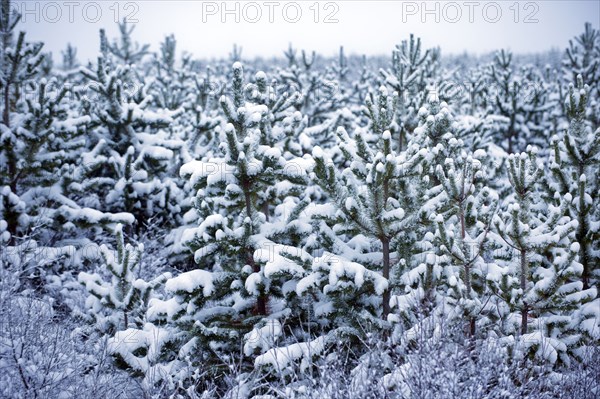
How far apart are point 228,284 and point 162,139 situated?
7.08 m

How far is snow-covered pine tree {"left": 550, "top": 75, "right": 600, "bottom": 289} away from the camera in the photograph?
294 inches

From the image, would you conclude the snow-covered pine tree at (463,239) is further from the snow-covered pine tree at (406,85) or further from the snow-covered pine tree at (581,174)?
the snow-covered pine tree at (406,85)

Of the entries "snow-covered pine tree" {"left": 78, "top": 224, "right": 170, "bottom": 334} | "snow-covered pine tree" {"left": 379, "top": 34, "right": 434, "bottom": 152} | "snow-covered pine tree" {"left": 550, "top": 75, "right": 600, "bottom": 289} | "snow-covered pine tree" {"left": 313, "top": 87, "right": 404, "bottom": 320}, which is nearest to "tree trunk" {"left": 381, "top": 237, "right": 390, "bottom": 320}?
"snow-covered pine tree" {"left": 313, "top": 87, "right": 404, "bottom": 320}

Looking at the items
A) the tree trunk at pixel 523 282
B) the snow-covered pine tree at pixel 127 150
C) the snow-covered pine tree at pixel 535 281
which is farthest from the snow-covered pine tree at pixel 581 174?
the snow-covered pine tree at pixel 127 150

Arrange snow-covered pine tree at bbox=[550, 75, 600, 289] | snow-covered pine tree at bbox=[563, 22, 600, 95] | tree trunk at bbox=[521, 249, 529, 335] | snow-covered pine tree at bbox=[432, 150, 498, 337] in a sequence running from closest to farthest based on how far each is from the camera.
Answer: snow-covered pine tree at bbox=[432, 150, 498, 337], tree trunk at bbox=[521, 249, 529, 335], snow-covered pine tree at bbox=[550, 75, 600, 289], snow-covered pine tree at bbox=[563, 22, 600, 95]

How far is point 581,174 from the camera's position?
809cm

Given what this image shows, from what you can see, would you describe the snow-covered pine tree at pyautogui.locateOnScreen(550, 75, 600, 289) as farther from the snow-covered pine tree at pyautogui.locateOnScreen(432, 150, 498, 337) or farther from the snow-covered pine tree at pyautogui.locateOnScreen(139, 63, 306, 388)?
the snow-covered pine tree at pyautogui.locateOnScreen(139, 63, 306, 388)

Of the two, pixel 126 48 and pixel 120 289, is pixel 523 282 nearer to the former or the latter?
pixel 120 289

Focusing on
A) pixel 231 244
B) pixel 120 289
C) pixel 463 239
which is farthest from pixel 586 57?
pixel 120 289

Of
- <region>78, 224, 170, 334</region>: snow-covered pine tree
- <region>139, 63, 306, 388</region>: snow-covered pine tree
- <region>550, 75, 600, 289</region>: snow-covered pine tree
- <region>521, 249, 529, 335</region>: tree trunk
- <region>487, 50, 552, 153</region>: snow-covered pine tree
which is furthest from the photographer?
<region>487, 50, 552, 153</region>: snow-covered pine tree

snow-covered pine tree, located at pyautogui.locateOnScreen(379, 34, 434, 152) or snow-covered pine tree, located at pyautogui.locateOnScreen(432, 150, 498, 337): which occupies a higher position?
snow-covered pine tree, located at pyautogui.locateOnScreen(379, 34, 434, 152)

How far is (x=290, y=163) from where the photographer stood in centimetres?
717

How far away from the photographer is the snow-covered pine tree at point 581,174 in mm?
7469

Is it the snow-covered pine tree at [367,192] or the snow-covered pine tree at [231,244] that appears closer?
the snow-covered pine tree at [367,192]
